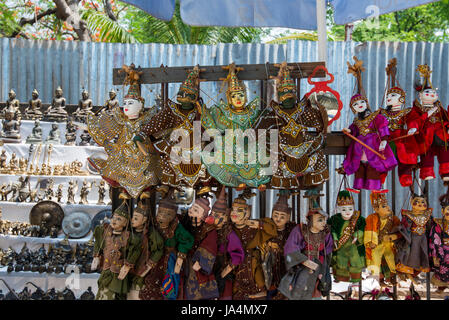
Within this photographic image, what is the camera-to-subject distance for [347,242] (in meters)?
3.68

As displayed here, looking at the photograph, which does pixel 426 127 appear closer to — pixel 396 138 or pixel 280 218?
pixel 396 138

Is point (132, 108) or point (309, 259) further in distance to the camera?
point (132, 108)

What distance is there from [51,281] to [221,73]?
277 centimetres

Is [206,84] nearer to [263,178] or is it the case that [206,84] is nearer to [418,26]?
[263,178]

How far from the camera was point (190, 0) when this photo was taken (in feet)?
15.3

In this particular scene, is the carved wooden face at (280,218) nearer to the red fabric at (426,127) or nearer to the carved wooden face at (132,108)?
the red fabric at (426,127)

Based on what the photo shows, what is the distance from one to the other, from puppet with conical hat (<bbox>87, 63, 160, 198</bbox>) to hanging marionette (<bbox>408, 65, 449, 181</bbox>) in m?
2.04

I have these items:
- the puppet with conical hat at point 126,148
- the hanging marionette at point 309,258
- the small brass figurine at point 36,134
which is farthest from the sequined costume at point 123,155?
the small brass figurine at point 36,134

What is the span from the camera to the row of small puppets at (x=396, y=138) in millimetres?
3629

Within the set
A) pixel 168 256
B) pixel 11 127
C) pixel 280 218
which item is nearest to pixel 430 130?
pixel 280 218

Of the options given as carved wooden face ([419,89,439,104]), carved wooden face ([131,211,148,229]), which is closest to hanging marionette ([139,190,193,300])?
carved wooden face ([131,211,148,229])

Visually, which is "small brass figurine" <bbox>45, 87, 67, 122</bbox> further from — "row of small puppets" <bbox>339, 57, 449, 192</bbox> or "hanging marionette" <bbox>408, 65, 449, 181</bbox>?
"hanging marionette" <bbox>408, 65, 449, 181</bbox>

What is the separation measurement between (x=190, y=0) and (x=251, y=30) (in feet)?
19.1
